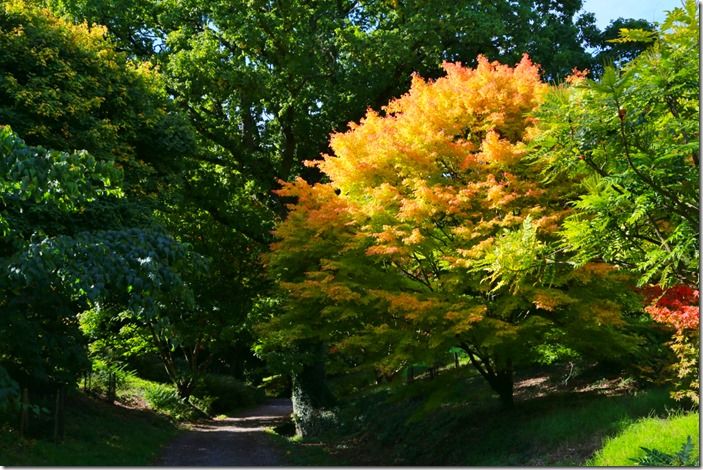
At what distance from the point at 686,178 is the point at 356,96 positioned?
8.98 m

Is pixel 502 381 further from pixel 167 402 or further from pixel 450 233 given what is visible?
pixel 167 402

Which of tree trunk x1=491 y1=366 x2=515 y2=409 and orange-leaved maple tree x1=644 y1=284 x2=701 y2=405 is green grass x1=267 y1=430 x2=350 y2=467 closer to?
tree trunk x1=491 y1=366 x2=515 y2=409

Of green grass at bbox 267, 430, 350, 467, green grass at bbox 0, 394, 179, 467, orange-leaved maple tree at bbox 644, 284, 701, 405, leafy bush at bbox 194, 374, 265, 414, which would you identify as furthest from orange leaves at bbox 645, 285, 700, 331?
leafy bush at bbox 194, 374, 265, 414

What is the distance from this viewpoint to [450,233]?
7523 millimetres

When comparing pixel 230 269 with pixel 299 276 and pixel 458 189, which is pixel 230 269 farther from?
pixel 458 189

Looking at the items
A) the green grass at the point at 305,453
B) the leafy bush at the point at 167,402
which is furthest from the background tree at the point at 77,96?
the leafy bush at the point at 167,402

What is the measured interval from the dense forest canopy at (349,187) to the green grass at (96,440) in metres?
0.90

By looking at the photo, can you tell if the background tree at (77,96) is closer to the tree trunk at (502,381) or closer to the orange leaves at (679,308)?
the tree trunk at (502,381)

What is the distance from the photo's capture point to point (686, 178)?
154 inches

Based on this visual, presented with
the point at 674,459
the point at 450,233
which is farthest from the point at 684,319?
the point at 450,233

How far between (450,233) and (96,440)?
20.7 feet

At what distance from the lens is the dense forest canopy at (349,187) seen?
402 cm

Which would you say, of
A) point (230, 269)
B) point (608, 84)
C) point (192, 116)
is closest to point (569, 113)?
point (608, 84)

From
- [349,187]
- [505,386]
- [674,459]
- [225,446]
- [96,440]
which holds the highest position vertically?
[349,187]
